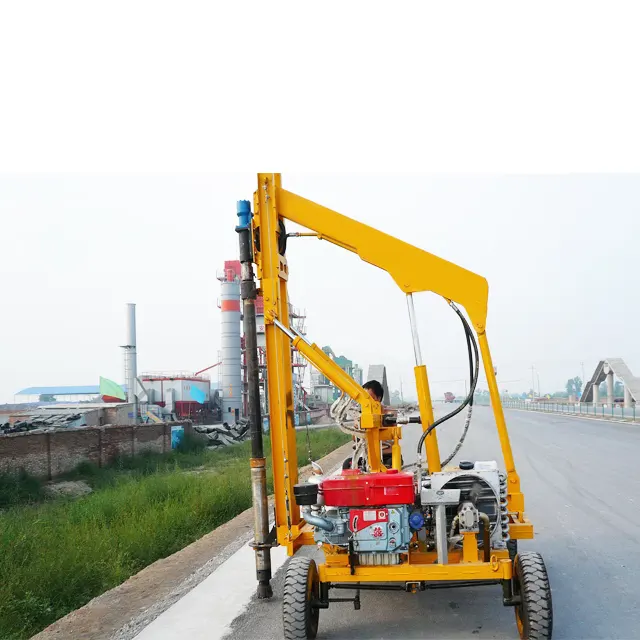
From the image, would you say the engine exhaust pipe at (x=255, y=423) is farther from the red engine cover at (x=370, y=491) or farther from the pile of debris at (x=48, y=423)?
the pile of debris at (x=48, y=423)

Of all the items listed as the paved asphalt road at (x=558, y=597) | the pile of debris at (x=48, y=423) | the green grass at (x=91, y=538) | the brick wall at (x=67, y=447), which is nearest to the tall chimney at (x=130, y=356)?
the pile of debris at (x=48, y=423)

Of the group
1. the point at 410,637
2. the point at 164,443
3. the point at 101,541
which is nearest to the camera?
the point at 410,637

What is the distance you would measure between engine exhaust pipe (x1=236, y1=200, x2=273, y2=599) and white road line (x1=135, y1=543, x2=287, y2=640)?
40 centimetres

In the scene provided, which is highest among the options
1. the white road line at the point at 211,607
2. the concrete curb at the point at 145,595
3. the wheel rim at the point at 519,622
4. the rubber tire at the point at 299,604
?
the rubber tire at the point at 299,604

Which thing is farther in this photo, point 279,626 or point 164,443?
point 164,443

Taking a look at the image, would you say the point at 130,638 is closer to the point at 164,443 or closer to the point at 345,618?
the point at 345,618

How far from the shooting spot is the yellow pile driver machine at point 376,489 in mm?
5363

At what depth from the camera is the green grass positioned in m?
7.56

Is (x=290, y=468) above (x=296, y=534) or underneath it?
above

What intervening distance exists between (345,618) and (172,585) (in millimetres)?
2555

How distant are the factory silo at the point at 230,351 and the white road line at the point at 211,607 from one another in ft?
141

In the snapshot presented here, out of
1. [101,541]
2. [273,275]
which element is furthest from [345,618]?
[101,541]

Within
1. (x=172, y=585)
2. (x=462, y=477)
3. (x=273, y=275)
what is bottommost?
(x=172, y=585)

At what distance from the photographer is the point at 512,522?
20.4 feet
